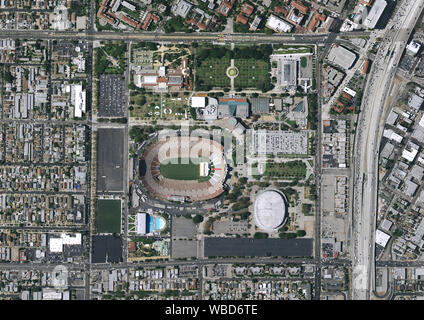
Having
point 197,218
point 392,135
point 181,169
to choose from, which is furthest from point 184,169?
point 392,135

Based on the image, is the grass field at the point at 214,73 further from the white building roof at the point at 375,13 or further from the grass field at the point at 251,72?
the white building roof at the point at 375,13

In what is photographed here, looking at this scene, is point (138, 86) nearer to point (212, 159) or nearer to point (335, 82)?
point (212, 159)

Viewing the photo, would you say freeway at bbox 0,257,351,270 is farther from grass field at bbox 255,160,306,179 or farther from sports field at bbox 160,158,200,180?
sports field at bbox 160,158,200,180

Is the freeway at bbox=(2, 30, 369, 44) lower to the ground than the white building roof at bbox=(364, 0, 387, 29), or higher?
lower

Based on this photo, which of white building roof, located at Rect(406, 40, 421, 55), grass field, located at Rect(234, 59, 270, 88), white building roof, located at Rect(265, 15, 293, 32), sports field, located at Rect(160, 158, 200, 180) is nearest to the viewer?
white building roof, located at Rect(406, 40, 421, 55)

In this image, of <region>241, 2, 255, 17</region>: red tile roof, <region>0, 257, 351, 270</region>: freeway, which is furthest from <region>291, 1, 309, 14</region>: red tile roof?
<region>0, 257, 351, 270</region>: freeway

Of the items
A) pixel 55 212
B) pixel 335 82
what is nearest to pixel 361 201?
pixel 335 82

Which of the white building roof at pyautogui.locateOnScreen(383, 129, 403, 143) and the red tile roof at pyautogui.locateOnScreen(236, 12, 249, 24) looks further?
the red tile roof at pyautogui.locateOnScreen(236, 12, 249, 24)
